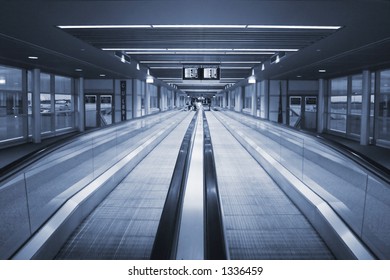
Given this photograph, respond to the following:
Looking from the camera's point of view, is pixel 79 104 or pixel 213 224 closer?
pixel 213 224

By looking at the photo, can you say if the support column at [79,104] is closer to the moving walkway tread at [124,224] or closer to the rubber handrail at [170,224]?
the moving walkway tread at [124,224]

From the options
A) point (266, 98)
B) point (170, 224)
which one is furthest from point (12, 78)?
point (266, 98)

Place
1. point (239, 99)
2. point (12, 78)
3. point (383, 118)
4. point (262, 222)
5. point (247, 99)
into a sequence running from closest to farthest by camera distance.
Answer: point (262, 222) < point (12, 78) < point (383, 118) < point (239, 99) < point (247, 99)

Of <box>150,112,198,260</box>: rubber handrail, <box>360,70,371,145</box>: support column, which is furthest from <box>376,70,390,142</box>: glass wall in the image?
<box>150,112,198,260</box>: rubber handrail

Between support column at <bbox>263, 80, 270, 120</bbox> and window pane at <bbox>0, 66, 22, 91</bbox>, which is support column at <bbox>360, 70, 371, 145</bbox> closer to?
support column at <bbox>263, 80, 270, 120</bbox>

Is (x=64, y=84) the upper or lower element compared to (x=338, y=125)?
upper

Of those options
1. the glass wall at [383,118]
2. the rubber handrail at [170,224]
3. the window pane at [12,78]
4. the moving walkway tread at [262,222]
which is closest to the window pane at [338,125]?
the glass wall at [383,118]

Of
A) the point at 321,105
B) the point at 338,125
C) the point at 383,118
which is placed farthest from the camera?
the point at 338,125

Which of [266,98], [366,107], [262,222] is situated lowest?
[262,222]

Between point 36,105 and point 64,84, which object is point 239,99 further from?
point 36,105
